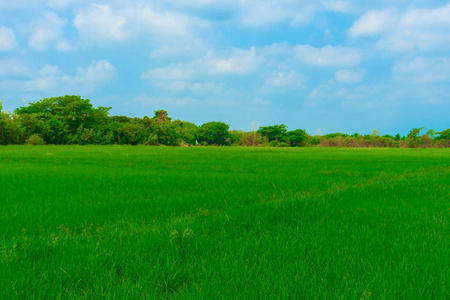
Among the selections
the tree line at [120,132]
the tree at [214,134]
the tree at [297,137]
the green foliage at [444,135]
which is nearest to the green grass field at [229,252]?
the tree line at [120,132]

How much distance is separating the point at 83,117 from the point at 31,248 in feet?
212

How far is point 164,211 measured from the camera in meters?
4.61

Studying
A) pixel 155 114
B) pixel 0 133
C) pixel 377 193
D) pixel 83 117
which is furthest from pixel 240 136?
pixel 377 193

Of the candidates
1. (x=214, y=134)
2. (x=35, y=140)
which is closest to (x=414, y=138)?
(x=214, y=134)

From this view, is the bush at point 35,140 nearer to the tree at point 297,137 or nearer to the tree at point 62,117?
the tree at point 62,117

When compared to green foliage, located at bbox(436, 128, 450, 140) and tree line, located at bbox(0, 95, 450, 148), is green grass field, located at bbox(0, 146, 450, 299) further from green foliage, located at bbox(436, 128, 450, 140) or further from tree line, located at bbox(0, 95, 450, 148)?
green foliage, located at bbox(436, 128, 450, 140)

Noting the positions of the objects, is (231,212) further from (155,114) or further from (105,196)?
(155,114)

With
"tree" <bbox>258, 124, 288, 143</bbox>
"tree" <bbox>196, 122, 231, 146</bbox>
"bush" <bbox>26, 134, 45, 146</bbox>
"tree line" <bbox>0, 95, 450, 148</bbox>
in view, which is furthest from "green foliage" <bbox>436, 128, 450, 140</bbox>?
"bush" <bbox>26, 134, 45, 146</bbox>

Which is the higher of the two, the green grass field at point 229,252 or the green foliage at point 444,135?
the green foliage at point 444,135

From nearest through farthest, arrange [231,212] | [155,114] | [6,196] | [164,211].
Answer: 1. [231,212]
2. [164,211]
3. [6,196]
4. [155,114]

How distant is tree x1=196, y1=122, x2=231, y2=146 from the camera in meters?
82.4

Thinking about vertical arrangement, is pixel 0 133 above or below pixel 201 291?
above

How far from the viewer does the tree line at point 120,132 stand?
4962 centimetres

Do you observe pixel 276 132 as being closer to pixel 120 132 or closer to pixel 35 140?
pixel 120 132
